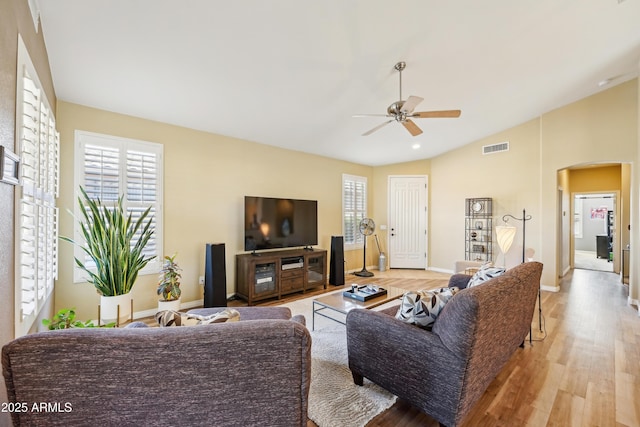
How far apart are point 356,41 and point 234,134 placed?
2.42m

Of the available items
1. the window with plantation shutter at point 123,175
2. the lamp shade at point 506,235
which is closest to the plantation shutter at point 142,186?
the window with plantation shutter at point 123,175

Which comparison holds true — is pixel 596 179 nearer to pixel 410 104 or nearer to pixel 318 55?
pixel 410 104

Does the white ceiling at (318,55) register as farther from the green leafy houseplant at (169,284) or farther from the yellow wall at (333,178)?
the green leafy houseplant at (169,284)

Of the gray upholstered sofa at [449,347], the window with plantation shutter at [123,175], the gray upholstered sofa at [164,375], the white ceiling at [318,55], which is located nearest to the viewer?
the gray upholstered sofa at [164,375]

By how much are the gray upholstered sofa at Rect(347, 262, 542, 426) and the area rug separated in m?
0.13

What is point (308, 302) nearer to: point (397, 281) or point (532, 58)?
point (397, 281)

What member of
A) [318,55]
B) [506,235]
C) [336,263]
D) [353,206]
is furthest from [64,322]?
[353,206]

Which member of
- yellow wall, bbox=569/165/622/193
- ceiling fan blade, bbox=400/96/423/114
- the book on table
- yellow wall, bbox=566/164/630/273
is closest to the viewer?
ceiling fan blade, bbox=400/96/423/114

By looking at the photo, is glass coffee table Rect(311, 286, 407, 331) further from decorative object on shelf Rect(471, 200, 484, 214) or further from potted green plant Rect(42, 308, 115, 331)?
decorative object on shelf Rect(471, 200, 484, 214)

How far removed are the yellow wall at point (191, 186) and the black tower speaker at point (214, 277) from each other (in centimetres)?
37

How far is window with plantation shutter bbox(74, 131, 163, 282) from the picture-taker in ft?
10.0

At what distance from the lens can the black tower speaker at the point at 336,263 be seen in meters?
5.23

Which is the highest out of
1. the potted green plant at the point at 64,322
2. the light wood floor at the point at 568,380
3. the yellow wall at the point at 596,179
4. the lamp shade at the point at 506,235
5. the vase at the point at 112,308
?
the yellow wall at the point at 596,179

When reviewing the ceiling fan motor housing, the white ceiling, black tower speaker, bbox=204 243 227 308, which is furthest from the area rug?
the white ceiling
